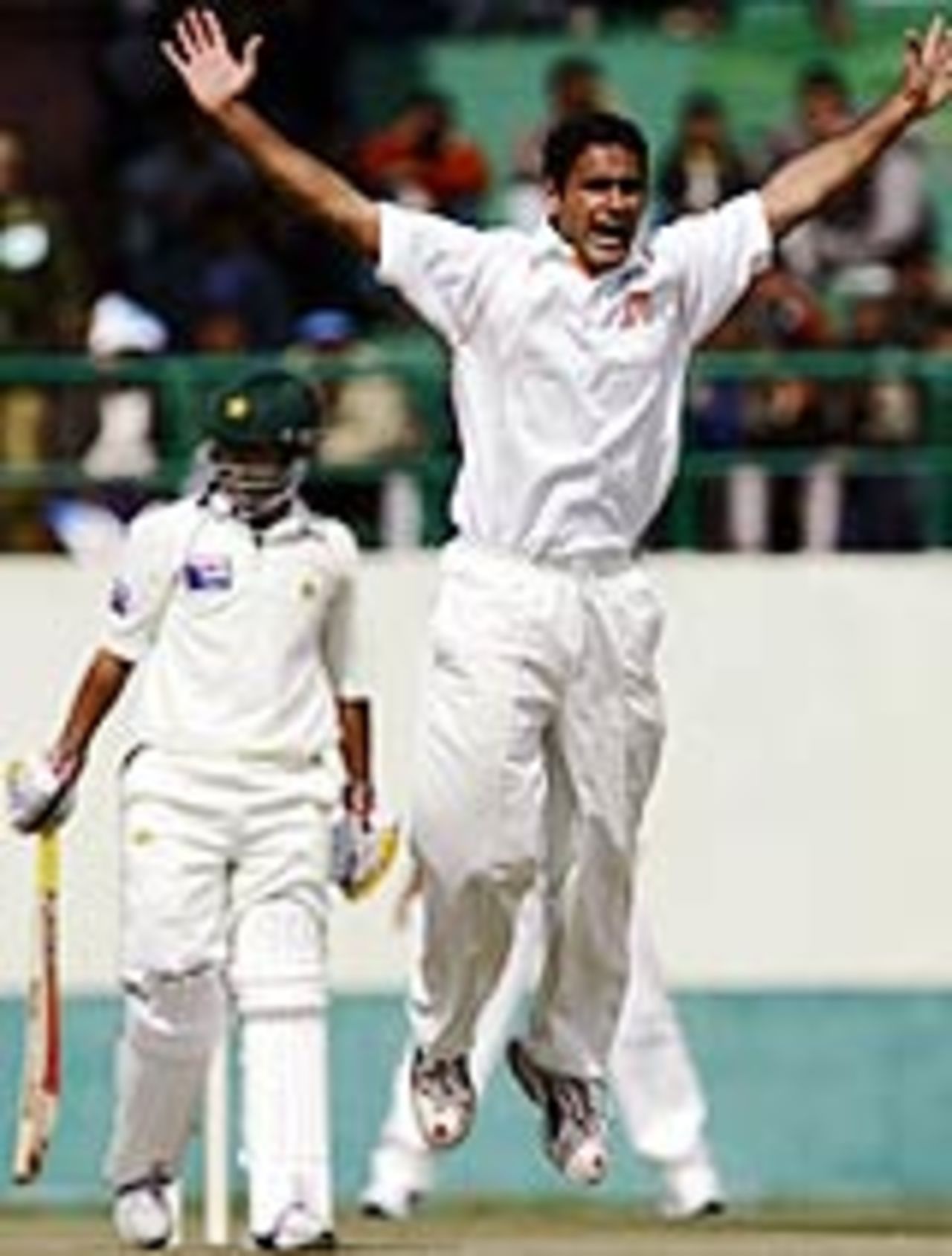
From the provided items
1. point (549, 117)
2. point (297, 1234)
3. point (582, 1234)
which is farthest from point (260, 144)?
point (549, 117)

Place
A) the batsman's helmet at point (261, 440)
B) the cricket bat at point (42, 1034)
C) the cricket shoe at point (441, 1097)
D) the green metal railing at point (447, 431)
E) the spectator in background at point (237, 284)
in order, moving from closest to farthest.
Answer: the cricket shoe at point (441, 1097) → the batsman's helmet at point (261, 440) → the cricket bat at point (42, 1034) → the green metal railing at point (447, 431) → the spectator in background at point (237, 284)

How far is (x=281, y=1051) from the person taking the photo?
53.5 ft

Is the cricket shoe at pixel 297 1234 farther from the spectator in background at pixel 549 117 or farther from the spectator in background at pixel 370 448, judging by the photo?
the spectator in background at pixel 549 117

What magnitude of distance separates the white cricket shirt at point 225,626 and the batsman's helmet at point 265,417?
21cm

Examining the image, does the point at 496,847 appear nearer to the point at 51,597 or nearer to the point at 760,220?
the point at 760,220

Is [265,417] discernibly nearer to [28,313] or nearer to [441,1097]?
[441,1097]

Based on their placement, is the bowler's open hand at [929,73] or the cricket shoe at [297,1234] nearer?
the bowler's open hand at [929,73]

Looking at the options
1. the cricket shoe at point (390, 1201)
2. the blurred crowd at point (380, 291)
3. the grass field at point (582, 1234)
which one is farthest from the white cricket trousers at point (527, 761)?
the blurred crowd at point (380, 291)

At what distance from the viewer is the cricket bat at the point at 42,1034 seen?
1728 centimetres

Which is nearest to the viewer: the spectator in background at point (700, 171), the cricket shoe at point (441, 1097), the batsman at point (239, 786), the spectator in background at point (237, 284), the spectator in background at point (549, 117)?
the cricket shoe at point (441, 1097)

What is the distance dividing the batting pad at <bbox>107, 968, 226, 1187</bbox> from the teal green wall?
10.3ft

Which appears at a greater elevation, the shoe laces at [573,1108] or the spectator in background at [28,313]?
the spectator in background at [28,313]

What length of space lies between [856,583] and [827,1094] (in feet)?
4.90

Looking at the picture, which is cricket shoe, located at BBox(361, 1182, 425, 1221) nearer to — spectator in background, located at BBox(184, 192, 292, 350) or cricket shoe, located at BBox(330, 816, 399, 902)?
cricket shoe, located at BBox(330, 816, 399, 902)
